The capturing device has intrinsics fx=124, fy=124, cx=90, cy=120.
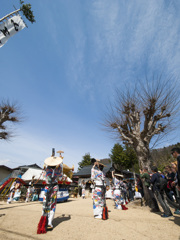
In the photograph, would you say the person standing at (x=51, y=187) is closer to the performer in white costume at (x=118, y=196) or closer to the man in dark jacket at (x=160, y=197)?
the man in dark jacket at (x=160, y=197)

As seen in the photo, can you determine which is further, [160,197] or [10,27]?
[10,27]

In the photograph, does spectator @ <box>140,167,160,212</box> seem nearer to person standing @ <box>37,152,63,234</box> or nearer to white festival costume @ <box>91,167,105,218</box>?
white festival costume @ <box>91,167,105,218</box>

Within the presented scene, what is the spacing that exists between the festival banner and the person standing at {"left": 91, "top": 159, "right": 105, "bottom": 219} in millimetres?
6887

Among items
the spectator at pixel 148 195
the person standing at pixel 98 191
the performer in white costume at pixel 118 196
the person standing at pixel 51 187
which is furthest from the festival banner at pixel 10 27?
the spectator at pixel 148 195

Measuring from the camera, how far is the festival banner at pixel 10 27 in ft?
18.8

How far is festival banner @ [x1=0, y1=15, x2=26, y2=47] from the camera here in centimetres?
574

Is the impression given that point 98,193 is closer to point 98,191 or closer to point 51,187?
point 98,191

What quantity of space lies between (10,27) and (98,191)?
8.25m

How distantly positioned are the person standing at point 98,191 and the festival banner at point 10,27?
6.89 m

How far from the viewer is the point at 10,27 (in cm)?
603

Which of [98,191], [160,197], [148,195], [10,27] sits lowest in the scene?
[160,197]

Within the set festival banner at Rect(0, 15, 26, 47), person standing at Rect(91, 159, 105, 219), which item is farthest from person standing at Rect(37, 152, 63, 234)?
festival banner at Rect(0, 15, 26, 47)

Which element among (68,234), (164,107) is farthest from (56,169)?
(164,107)

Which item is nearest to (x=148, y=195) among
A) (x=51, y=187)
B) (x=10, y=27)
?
(x=51, y=187)
